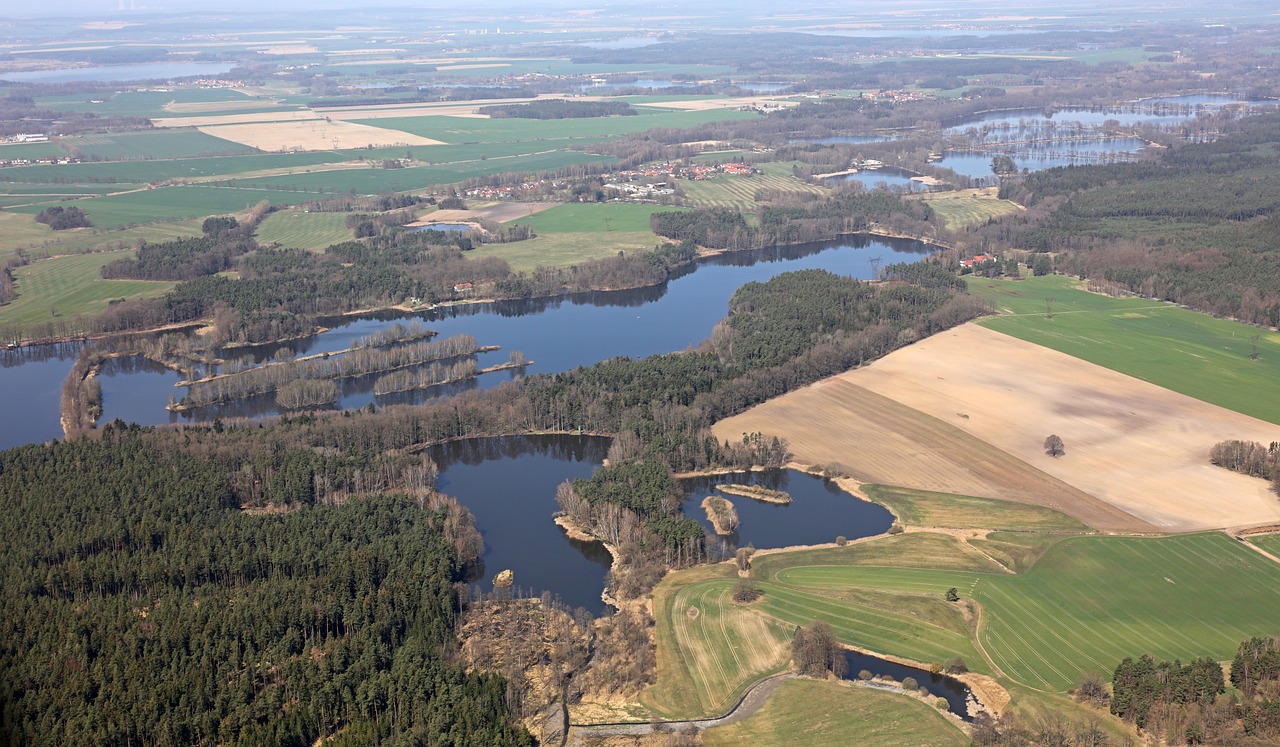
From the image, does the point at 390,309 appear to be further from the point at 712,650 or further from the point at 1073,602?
the point at 1073,602

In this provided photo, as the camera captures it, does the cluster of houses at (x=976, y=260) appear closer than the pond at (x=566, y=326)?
No

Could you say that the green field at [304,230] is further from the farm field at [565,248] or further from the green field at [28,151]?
the green field at [28,151]

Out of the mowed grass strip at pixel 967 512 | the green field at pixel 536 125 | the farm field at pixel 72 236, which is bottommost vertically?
the mowed grass strip at pixel 967 512

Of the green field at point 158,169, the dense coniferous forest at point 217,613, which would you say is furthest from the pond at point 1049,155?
the dense coniferous forest at point 217,613

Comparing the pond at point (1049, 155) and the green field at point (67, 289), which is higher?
the pond at point (1049, 155)

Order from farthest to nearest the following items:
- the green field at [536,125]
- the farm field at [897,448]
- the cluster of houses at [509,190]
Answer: the green field at [536,125] < the cluster of houses at [509,190] < the farm field at [897,448]

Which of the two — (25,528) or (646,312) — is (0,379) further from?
(646,312)

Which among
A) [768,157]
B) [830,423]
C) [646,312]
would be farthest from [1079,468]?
[768,157]
